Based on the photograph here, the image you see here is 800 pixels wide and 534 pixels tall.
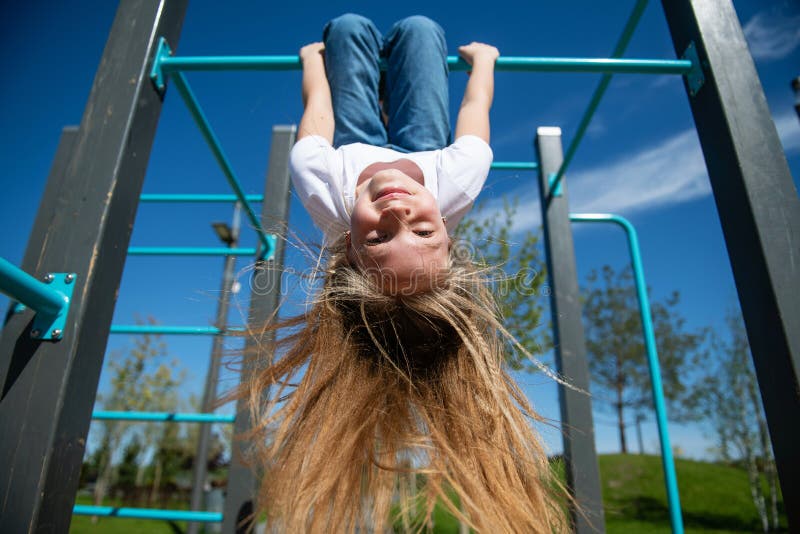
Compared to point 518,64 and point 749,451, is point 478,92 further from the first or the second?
point 749,451

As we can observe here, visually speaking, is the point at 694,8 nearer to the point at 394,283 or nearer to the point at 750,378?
the point at 394,283

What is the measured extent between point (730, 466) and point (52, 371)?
672 inches

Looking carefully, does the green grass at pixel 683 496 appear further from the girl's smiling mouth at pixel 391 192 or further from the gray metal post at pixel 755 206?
the girl's smiling mouth at pixel 391 192

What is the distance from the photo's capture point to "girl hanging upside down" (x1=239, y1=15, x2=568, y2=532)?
1.32 m

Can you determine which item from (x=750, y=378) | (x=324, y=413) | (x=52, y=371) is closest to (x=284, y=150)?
(x=324, y=413)

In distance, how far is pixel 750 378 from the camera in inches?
443

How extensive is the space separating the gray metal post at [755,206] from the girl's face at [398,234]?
2.68 feet

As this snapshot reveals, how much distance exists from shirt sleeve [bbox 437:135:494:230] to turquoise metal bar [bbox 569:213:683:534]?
1.23 m

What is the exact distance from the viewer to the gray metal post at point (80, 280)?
38.7 inches

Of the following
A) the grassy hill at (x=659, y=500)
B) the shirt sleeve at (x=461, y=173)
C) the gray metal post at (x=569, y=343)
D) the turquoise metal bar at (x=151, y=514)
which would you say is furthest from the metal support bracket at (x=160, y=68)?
the grassy hill at (x=659, y=500)

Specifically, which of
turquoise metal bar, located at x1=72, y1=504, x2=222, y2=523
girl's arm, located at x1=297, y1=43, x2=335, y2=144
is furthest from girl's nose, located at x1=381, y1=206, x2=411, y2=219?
turquoise metal bar, located at x1=72, y1=504, x2=222, y2=523

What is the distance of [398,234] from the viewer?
154 centimetres

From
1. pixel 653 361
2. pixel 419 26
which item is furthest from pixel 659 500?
pixel 419 26

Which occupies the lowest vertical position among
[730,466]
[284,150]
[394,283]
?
[730,466]
